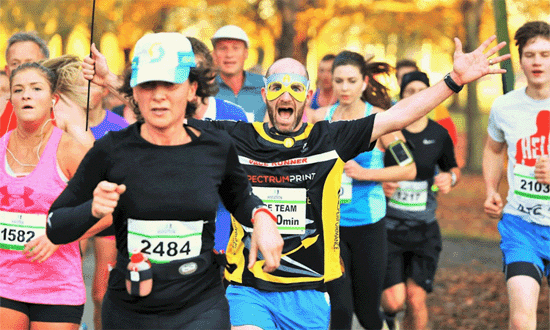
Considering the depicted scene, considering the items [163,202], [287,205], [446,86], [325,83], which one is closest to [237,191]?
[163,202]

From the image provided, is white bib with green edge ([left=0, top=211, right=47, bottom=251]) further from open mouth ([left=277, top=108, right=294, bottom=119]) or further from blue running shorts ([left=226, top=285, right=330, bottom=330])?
open mouth ([left=277, top=108, right=294, bottom=119])

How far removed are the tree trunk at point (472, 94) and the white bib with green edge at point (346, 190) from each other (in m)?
12.1

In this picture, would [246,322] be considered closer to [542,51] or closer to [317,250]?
[317,250]

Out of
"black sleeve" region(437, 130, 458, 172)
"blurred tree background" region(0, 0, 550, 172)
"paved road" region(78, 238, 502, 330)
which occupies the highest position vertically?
"blurred tree background" region(0, 0, 550, 172)

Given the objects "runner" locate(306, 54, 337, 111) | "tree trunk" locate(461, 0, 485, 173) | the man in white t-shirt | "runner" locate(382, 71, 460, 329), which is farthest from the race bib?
"tree trunk" locate(461, 0, 485, 173)

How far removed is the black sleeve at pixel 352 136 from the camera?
191 inches

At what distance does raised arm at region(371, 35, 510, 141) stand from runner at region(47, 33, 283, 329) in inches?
52.7

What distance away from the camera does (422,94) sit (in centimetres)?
457

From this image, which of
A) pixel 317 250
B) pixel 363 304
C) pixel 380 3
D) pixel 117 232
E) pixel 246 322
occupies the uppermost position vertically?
pixel 380 3

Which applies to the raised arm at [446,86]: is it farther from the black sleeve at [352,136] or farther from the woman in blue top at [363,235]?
the woman in blue top at [363,235]

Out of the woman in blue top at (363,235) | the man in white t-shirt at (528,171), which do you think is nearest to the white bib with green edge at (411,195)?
the woman in blue top at (363,235)

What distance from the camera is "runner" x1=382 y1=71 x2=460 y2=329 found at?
7387 millimetres

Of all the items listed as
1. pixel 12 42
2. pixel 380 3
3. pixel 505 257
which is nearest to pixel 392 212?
pixel 505 257

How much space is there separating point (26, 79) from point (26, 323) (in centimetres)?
146
